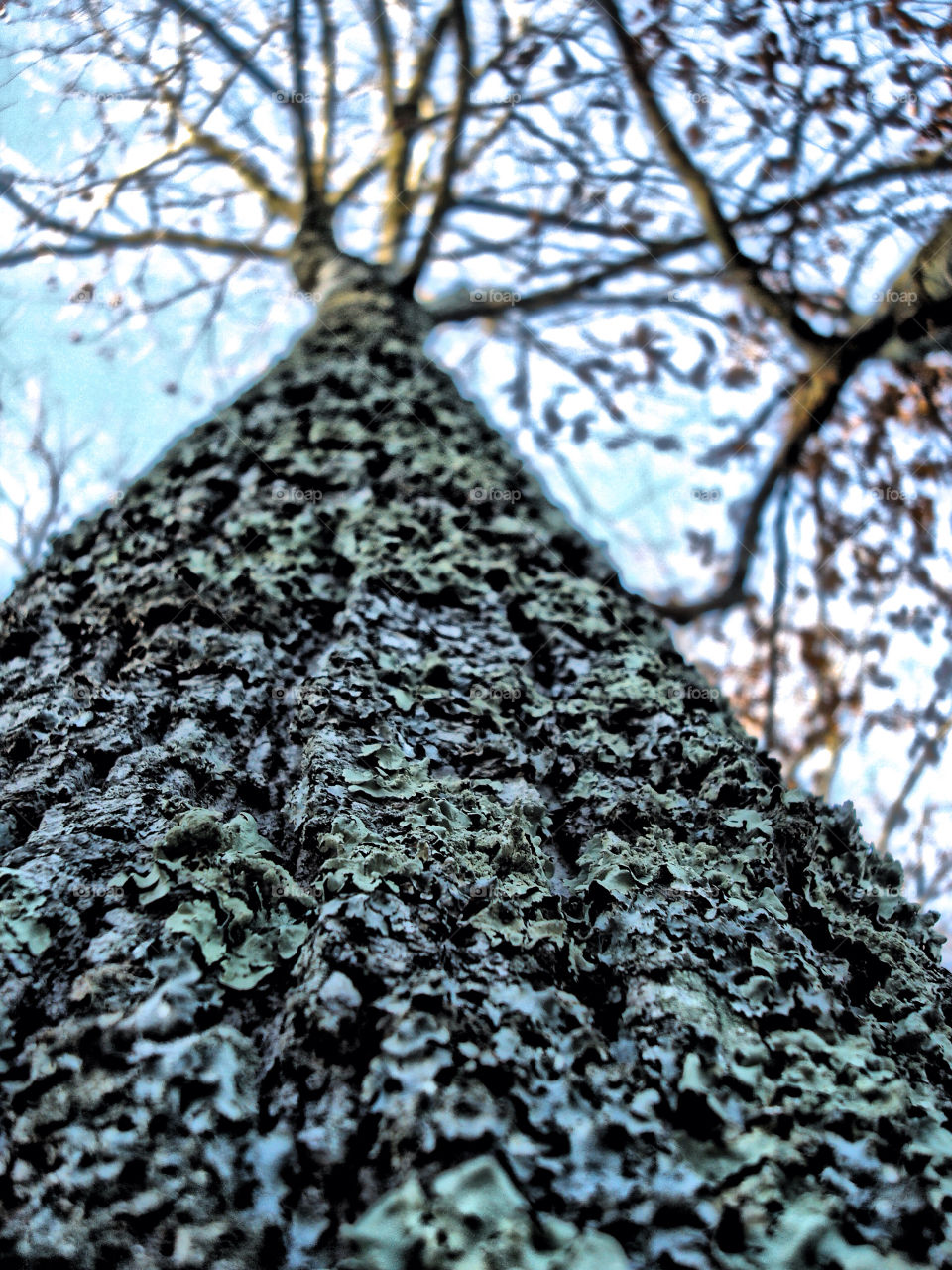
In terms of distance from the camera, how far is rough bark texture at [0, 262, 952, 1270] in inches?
23.4

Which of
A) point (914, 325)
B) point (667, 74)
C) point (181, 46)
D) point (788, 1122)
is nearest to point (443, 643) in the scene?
point (788, 1122)

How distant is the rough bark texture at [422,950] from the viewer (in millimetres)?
595

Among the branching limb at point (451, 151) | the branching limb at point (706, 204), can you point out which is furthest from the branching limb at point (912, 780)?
the branching limb at point (451, 151)

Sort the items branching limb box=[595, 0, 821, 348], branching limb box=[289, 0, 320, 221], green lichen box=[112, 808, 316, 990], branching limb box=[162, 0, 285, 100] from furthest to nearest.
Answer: branching limb box=[595, 0, 821, 348], branching limb box=[289, 0, 320, 221], branching limb box=[162, 0, 285, 100], green lichen box=[112, 808, 316, 990]

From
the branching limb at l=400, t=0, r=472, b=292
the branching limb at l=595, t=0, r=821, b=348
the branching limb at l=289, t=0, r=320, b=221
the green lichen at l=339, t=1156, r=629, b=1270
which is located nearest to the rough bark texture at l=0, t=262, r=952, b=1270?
the green lichen at l=339, t=1156, r=629, b=1270

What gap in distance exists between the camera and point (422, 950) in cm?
75

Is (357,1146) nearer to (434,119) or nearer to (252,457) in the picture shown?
(252,457)

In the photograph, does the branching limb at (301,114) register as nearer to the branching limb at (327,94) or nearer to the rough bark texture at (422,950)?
the branching limb at (327,94)

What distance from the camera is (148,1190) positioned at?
1.92 feet

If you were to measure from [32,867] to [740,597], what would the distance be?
3.08m

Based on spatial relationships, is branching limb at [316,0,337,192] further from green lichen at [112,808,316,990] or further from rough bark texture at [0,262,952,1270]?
green lichen at [112,808,316,990]

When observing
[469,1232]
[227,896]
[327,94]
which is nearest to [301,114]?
[327,94]

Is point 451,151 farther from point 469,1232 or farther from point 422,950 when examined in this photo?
point 469,1232

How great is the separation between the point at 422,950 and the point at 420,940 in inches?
0.4
